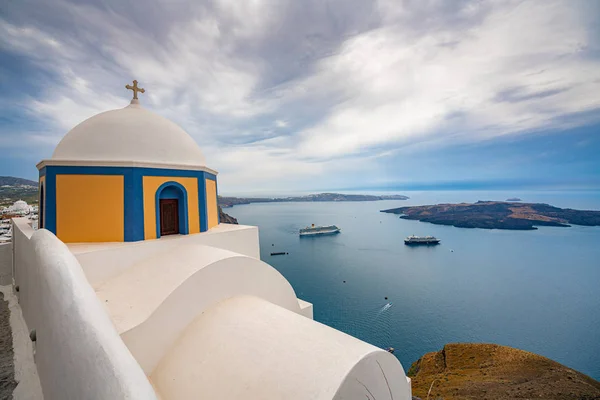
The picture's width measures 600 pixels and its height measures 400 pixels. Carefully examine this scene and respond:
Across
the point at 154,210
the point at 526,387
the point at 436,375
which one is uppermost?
the point at 154,210

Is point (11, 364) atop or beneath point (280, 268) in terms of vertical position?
atop

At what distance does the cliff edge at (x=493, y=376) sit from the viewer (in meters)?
11.4

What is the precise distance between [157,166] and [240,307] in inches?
149

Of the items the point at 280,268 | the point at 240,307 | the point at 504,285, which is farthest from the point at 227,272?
the point at 504,285

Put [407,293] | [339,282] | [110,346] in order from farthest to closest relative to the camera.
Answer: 1. [339,282]
2. [407,293]
3. [110,346]

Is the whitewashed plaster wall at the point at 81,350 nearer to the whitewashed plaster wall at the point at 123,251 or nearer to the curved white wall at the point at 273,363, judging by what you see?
the curved white wall at the point at 273,363

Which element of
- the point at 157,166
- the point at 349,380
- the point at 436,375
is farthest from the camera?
the point at 436,375

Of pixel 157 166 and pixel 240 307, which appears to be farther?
pixel 157 166

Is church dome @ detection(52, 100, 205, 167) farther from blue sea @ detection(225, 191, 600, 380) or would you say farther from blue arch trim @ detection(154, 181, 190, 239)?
blue sea @ detection(225, 191, 600, 380)

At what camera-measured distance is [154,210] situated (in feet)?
19.8

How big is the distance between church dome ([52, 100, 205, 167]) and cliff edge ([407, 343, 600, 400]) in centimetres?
1342

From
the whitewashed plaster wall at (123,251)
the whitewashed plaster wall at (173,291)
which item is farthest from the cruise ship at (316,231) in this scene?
the whitewashed plaster wall at (173,291)

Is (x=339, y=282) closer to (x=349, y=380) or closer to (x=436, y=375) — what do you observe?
(x=436, y=375)

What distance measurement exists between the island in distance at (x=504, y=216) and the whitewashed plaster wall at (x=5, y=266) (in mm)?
81192
